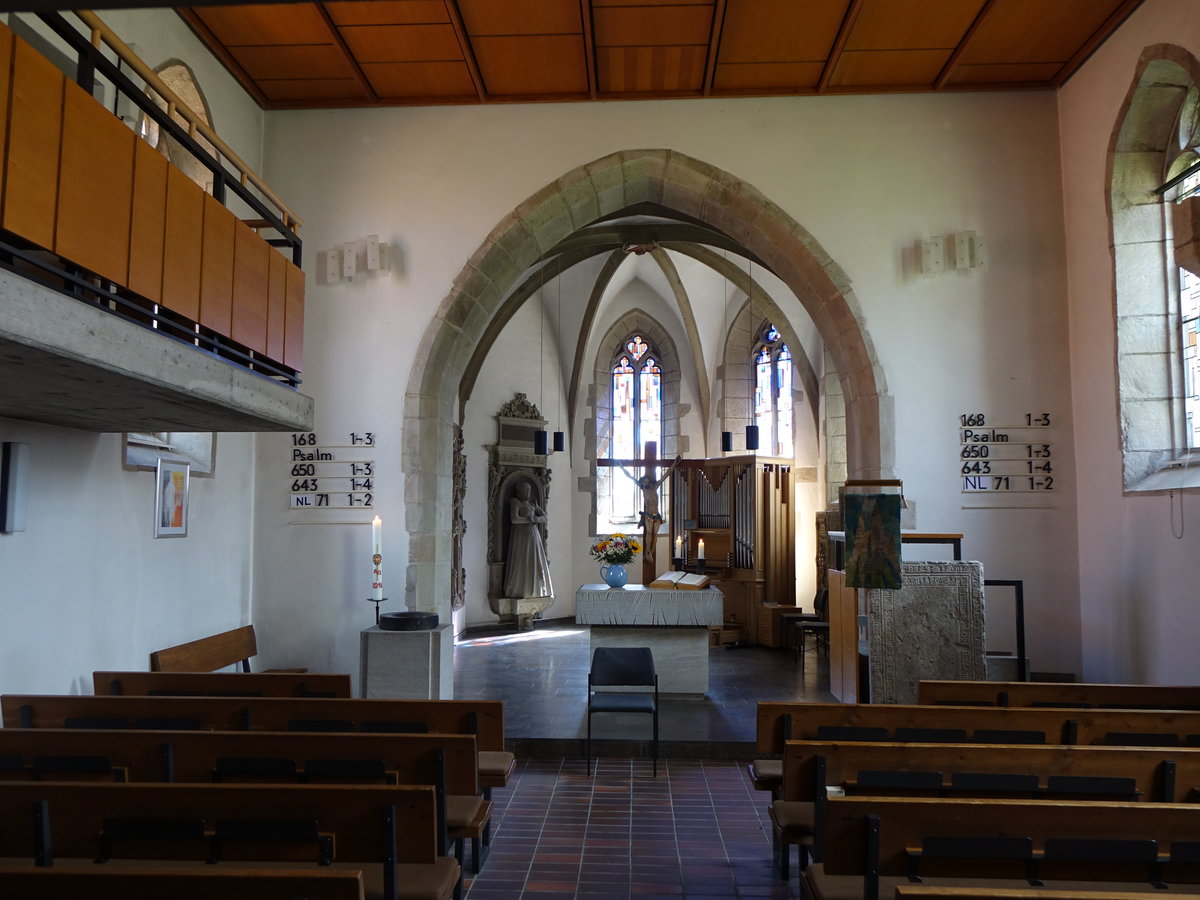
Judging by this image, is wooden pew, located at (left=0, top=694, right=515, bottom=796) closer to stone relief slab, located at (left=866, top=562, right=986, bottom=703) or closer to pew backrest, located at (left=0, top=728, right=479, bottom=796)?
pew backrest, located at (left=0, top=728, right=479, bottom=796)

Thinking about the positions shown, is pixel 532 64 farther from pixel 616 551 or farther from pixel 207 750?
pixel 207 750

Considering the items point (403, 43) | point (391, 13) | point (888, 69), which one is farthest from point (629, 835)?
point (888, 69)

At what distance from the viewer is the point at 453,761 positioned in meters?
3.21

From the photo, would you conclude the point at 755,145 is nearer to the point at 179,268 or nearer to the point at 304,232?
the point at 304,232

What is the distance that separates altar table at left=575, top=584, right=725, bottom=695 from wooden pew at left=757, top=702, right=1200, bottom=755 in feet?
10.9

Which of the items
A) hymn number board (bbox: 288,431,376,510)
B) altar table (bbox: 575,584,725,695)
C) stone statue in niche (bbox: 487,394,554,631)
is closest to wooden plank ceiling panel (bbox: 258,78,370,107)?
hymn number board (bbox: 288,431,376,510)

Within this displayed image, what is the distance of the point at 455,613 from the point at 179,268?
7.77 metres

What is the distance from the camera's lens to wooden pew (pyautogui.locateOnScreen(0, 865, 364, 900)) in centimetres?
197

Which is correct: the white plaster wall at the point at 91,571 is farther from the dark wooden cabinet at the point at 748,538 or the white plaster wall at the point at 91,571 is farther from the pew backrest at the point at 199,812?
the dark wooden cabinet at the point at 748,538

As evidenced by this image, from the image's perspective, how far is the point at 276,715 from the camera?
12.6 ft

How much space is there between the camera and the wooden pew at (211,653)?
5.36 metres

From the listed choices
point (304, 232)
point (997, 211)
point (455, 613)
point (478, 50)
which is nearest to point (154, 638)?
point (304, 232)

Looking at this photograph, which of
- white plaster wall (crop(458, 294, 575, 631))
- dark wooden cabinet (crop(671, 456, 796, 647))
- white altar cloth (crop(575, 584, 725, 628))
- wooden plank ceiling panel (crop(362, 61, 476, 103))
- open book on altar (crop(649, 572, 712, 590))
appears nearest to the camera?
wooden plank ceiling panel (crop(362, 61, 476, 103))

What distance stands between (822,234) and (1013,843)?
5.42m
